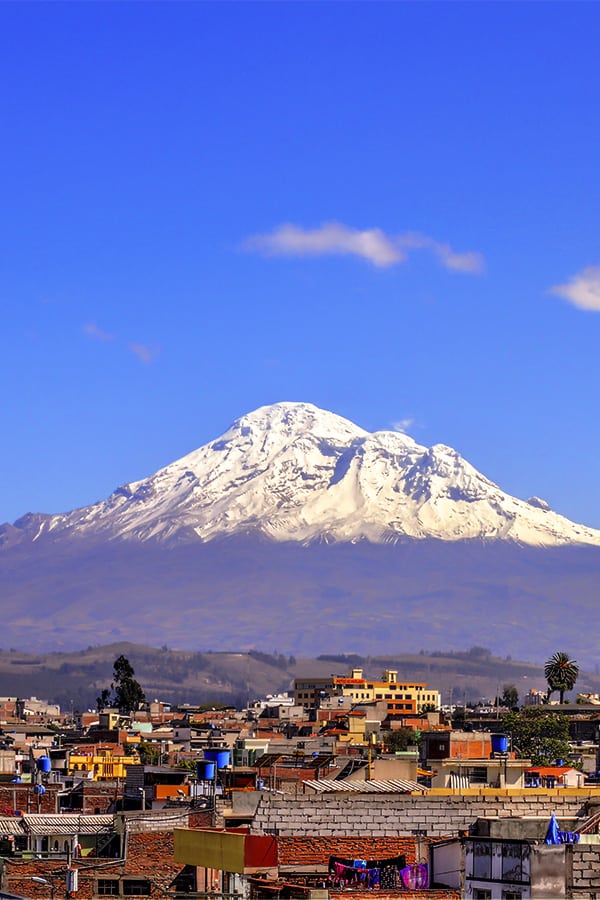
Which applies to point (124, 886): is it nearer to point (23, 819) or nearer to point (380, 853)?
point (380, 853)

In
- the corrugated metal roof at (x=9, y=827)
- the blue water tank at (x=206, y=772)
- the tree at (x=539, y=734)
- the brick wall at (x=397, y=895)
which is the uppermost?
the tree at (x=539, y=734)

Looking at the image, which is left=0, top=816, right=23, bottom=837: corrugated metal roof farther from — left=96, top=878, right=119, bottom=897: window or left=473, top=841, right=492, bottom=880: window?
left=473, top=841, right=492, bottom=880: window

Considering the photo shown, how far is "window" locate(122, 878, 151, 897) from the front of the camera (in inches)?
1543

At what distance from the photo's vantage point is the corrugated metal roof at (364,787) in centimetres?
4467

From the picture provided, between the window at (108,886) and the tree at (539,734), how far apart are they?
7408cm

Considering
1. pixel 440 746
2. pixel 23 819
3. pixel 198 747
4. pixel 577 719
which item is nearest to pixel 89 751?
pixel 198 747

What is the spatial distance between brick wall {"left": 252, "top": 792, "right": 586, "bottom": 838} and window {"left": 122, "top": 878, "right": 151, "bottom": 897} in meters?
2.37

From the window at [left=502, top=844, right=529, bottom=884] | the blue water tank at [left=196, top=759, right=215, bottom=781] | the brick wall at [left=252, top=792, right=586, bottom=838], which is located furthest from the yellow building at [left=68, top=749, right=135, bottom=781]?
the window at [left=502, top=844, right=529, bottom=884]

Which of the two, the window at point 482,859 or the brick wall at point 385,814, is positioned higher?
the brick wall at point 385,814

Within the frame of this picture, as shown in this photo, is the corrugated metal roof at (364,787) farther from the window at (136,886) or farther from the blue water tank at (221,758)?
the blue water tank at (221,758)

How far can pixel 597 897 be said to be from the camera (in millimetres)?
28250

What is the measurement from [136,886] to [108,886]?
1.79 feet

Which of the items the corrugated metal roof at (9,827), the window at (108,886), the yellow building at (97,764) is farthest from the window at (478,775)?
the yellow building at (97,764)

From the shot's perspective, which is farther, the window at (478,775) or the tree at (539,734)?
the tree at (539,734)
